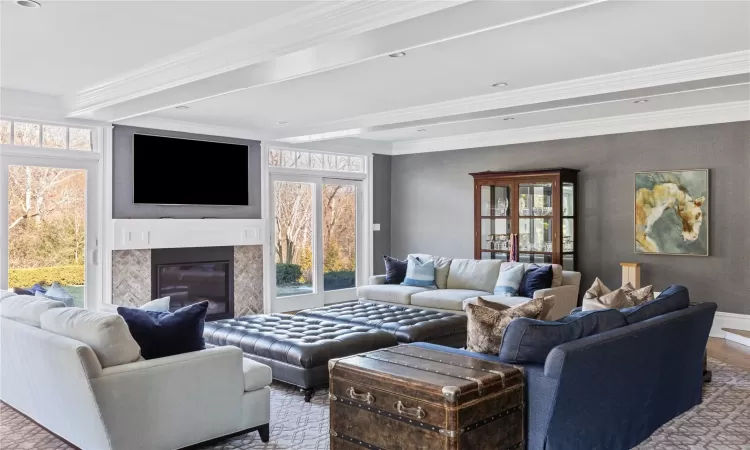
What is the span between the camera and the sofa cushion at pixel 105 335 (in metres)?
3.15

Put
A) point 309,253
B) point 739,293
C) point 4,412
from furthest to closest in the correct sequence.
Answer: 1. point 309,253
2. point 739,293
3. point 4,412

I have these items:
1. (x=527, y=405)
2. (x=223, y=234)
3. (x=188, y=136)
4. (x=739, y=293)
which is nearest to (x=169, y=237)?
(x=223, y=234)

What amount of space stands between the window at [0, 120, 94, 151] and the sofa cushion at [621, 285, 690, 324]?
18.7 ft

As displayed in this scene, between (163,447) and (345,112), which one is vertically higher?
(345,112)

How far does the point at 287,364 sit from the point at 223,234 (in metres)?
3.61

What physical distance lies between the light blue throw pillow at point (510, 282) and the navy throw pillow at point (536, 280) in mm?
89

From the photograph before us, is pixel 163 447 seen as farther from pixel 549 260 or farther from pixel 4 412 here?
pixel 549 260

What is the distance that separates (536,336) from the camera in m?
3.10

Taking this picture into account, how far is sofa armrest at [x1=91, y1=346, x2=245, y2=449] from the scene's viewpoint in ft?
10.1

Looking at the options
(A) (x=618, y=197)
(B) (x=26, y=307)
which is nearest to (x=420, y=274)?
(A) (x=618, y=197)

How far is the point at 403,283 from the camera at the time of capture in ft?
26.4

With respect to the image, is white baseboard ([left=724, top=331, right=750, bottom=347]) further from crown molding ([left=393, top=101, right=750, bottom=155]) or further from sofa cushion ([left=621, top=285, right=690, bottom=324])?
sofa cushion ([left=621, top=285, right=690, bottom=324])

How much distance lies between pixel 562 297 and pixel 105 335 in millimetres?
5103

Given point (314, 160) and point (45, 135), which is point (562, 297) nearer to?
point (314, 160)
